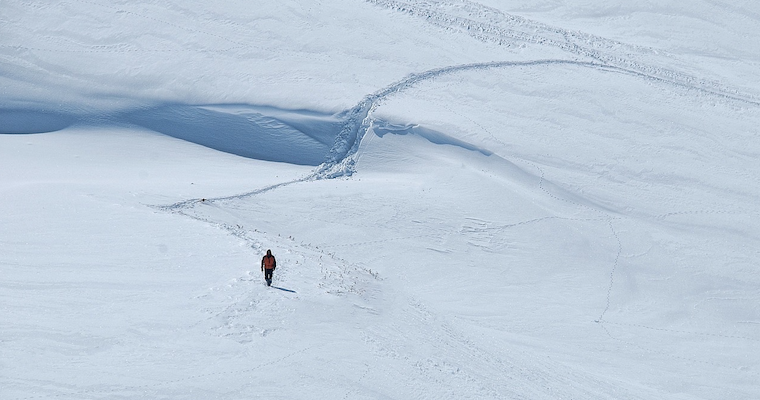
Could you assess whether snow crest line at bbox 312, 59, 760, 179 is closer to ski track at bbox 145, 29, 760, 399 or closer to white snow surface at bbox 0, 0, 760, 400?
white snow surface at bbox 0, 0, 760, 400

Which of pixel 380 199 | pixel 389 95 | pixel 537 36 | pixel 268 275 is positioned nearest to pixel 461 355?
pixel 268 275

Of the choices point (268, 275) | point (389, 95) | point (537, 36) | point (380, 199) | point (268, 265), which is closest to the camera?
point (268, 265)

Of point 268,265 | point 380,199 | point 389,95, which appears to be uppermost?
point 389,95

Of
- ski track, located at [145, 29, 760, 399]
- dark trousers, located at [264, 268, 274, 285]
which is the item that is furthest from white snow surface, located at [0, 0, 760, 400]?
dark trousers, located at [264, 268, 274, 285]

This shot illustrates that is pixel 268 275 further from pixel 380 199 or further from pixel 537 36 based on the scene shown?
pixel 537 36

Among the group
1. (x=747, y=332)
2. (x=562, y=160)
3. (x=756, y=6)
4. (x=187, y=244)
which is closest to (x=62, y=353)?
(x=187, y=244)

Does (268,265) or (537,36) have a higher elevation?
(537,36)

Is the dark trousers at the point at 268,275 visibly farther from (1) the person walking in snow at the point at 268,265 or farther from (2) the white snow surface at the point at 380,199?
(2) the white snow surface at the point at 380,199

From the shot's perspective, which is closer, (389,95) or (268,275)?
(268,275)

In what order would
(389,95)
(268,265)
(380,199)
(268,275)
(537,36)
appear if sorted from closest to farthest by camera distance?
(268,265) → (268,275) → (380,199) → (389,95) → (537,36)
